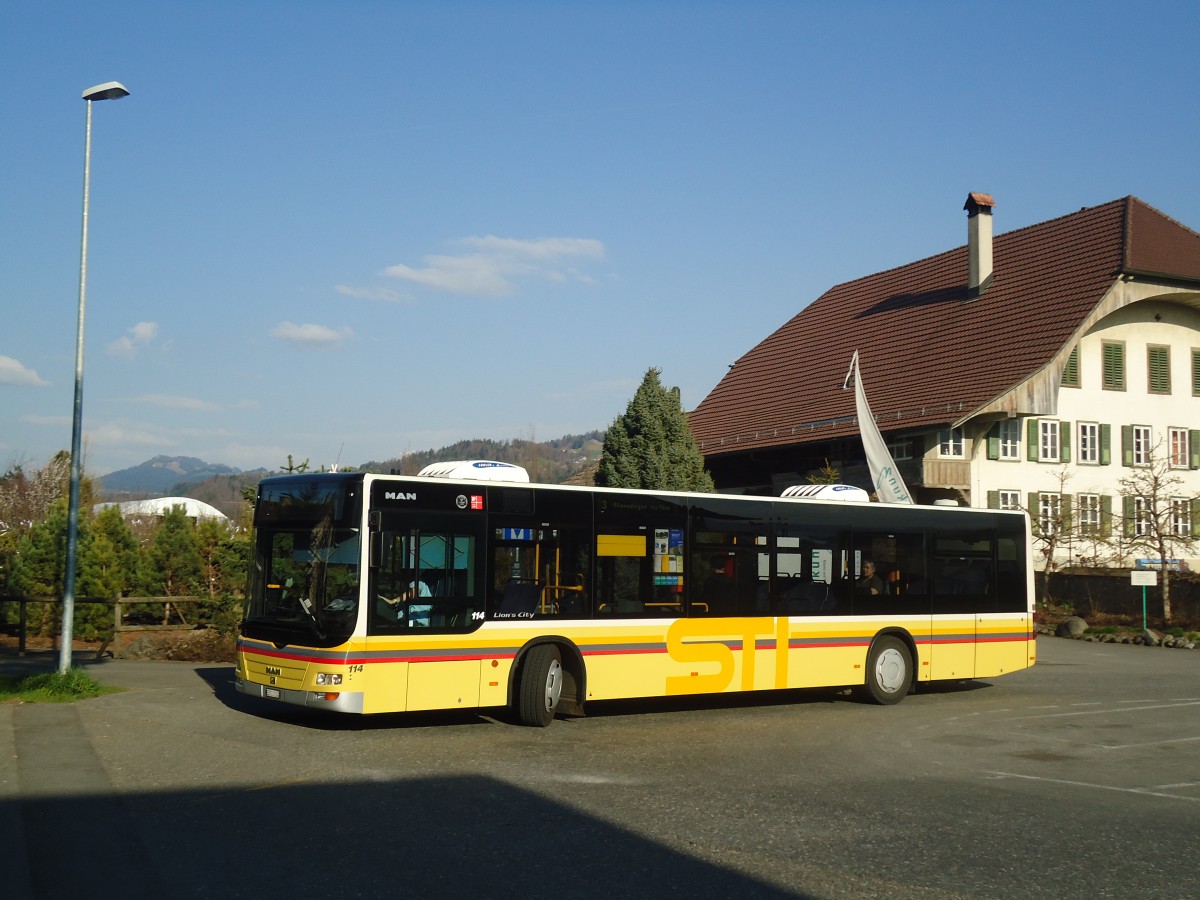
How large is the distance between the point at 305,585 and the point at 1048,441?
105 feet

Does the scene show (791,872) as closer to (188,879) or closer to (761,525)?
(188,879)

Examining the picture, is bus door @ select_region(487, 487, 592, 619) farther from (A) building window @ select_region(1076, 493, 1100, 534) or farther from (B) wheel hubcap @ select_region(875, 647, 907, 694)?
(A) building window @ select_region(1076, 493, 1100, 534)

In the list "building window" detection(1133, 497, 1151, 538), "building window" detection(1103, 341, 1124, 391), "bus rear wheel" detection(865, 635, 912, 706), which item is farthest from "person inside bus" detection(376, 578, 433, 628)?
"building window" detection(1103, 341, 1124, 391)

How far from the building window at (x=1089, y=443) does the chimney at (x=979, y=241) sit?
5919mm

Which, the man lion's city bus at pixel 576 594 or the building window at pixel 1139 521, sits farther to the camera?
the building window at pixel 1139 521

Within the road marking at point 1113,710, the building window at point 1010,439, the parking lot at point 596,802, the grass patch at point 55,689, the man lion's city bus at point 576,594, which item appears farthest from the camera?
the building window at point 1010,439

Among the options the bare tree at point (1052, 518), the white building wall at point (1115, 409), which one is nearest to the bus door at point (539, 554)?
the bare tree at point (1052, 518)

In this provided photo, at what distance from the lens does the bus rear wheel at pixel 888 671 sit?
1681 cm

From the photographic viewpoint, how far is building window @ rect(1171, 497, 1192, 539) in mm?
38625

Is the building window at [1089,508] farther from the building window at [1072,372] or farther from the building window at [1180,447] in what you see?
the building window at [1180,447]

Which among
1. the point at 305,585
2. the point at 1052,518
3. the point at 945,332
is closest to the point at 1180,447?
Result: the point at 1052,518

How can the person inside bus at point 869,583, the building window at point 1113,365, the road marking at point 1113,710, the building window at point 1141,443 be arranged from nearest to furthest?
the road marking at point 1113,710
the person inside bus at point 869,583
the building window at point 1113,365
the building window at point 1141,443

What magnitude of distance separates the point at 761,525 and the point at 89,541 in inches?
726

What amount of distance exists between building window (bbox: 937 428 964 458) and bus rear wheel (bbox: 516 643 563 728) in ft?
88.1
